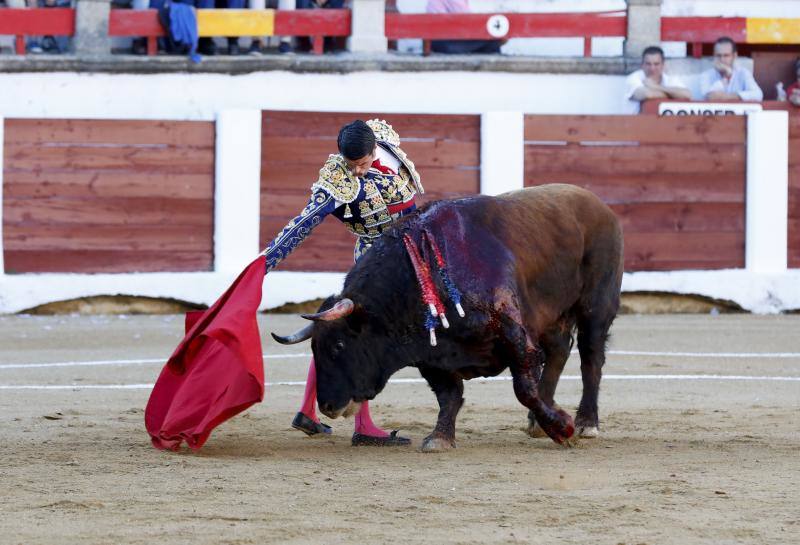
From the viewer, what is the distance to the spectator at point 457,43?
10773 millimetres

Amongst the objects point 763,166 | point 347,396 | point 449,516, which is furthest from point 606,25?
point 449,516

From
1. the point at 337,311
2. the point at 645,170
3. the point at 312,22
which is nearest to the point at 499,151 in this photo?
the point at 645,170

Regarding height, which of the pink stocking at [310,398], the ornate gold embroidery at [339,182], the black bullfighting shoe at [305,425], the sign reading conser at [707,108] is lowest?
the black bullfighting shoe at [305,425]

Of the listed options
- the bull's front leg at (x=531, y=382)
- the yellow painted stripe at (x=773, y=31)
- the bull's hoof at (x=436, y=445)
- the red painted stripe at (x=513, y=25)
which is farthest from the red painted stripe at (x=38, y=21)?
the bull's front leg at (x=531, y=382)

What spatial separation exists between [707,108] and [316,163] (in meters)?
2.75

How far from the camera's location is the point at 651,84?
33.1 ft

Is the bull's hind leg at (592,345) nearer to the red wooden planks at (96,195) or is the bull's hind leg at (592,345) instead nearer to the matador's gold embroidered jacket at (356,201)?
the matador's gold embroidered jacket at (356,201)

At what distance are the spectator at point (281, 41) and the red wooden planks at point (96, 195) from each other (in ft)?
4.09

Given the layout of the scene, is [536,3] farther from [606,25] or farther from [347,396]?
[347,396]

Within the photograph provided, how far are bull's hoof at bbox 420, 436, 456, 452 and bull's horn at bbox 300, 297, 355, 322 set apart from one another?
477 mm

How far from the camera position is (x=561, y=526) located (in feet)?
10.5

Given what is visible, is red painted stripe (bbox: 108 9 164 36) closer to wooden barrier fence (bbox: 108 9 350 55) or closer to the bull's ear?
wooden barrier fence (bbox: 108 9 350 55)

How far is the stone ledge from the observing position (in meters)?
10.1

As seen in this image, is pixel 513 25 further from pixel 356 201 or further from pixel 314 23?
pixel 356 201
